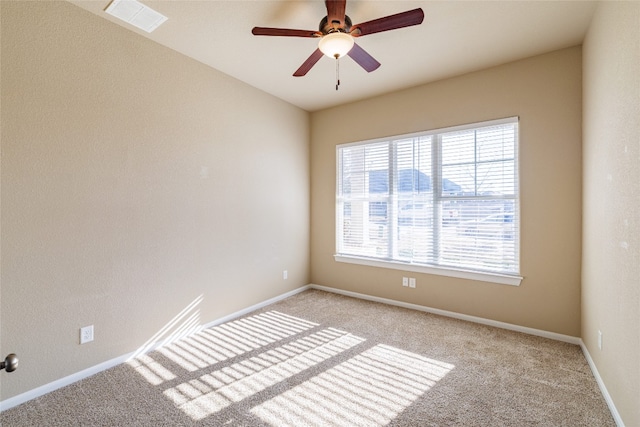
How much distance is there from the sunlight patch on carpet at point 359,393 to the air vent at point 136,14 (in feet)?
Result: 9.61

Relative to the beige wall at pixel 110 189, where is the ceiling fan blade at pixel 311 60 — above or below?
above

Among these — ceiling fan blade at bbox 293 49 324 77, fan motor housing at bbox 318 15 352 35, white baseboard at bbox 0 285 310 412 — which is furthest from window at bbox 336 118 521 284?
white baseboard at bbox 0 285 310 412

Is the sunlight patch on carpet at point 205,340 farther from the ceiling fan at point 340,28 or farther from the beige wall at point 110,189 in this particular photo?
the ceiling fan at point 340,28

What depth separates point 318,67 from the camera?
3.11m

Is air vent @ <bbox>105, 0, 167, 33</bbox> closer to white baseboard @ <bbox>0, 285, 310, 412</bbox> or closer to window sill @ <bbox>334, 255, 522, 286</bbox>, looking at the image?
white baseboard @ <bbox>0, 285, 310, 412</bbox>

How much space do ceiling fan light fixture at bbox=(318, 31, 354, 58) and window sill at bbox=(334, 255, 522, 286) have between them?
8.40 ft

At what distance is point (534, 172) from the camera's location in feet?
9.46

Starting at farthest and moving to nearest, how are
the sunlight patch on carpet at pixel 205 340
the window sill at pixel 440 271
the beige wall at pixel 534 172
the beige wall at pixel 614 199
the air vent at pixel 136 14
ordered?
the window sill at pixel 440 271 → the beige wall at pixel 534 172 → the sunlight patch on carpet at pixel 205 340 → the air vent at pixel 136 14 → the beige wall at pixel 614 199

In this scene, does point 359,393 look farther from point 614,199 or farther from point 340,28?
point 340,28

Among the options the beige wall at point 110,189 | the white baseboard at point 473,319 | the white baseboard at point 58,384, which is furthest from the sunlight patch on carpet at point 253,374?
the white baseboard at point 473,319

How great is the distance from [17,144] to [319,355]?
2656mm

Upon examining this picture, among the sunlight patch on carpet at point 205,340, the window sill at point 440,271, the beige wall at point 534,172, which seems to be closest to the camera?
the sunlight patch on carpet at point 205,340

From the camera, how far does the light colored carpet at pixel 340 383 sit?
5.89ft

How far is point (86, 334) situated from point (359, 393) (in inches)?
81.8
